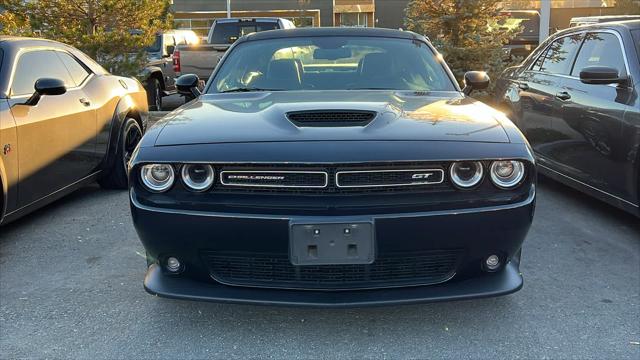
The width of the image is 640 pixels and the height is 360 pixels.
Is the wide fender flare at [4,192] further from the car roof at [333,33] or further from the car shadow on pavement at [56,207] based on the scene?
the car roof at [333,33]

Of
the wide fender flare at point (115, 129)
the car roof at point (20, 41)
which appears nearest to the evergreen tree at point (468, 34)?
the wide fender flare at point (115, 129)

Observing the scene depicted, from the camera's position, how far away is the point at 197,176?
2.68 meters

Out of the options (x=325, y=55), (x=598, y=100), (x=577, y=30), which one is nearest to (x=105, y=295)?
(x=325, y=55)

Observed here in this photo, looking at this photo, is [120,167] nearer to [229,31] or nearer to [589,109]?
[589,109]

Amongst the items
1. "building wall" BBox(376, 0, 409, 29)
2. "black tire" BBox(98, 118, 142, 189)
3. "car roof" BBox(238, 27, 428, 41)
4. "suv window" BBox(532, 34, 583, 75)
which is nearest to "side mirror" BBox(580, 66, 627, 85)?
"suv window" BBox(532, 34, 583, 75)

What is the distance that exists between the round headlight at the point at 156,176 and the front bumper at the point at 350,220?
99mm

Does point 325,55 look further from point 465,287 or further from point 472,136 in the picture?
point 465,287

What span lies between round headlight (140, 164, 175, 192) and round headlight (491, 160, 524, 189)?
1.48m

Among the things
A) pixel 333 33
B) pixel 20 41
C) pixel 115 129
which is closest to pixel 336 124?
pixel 333 33

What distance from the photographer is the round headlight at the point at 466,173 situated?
2639 mm

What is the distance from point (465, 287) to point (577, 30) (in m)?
3.74

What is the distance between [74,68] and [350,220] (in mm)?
3920

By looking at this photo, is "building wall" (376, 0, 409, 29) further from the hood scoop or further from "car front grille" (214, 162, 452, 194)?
"car front grille" (214, 162, 452, 194)

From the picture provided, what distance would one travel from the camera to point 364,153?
8.39 feet
